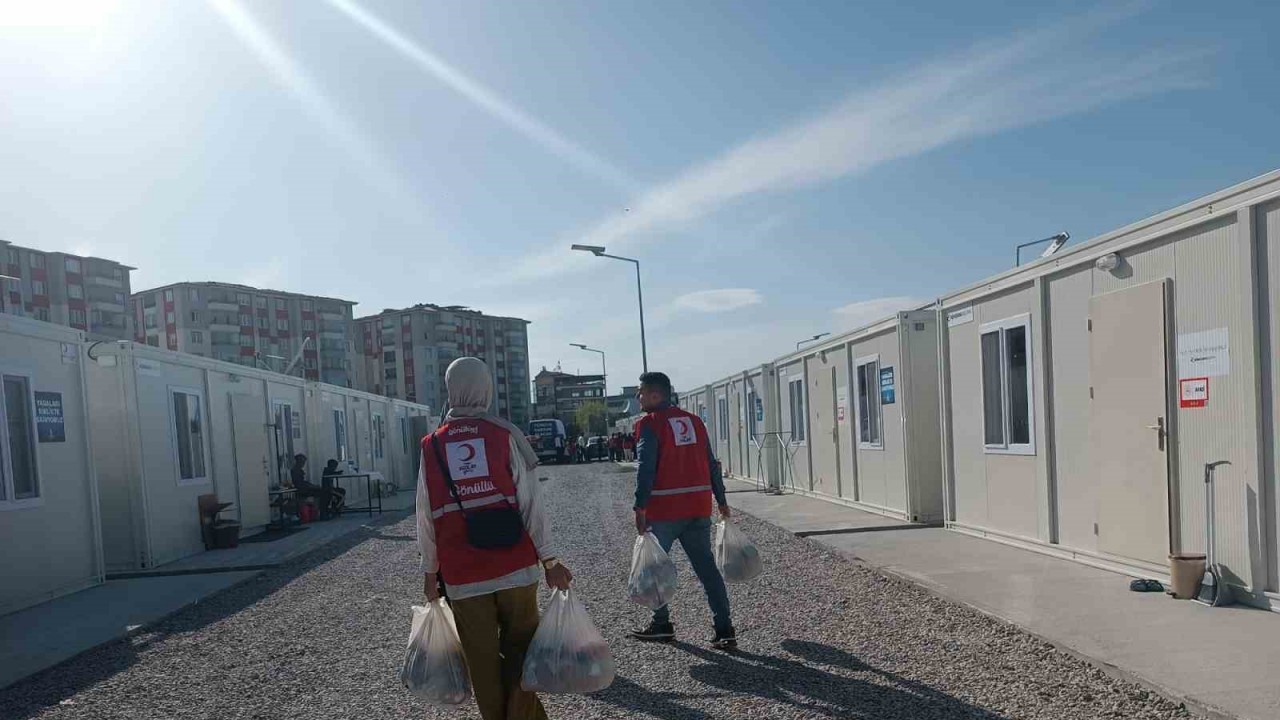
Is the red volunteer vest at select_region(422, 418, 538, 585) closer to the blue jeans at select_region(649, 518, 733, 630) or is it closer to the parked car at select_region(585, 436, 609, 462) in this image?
the blue jeans at select_region(649, 518, 733, 630)

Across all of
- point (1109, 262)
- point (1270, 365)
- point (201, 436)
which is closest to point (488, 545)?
point (1270, 365)

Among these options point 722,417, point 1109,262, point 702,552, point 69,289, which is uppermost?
point 69,289

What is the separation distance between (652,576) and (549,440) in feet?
139

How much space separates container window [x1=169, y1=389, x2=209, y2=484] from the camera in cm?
1285

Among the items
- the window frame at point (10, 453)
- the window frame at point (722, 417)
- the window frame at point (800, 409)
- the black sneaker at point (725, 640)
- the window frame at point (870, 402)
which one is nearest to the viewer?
the black sneaker at point (725, 640)

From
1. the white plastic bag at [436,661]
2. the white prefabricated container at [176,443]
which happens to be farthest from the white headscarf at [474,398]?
the white prefabricated container at [176,443]

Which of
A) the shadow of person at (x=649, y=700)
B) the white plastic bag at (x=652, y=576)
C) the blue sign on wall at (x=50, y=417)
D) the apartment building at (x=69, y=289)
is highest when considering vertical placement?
the apartment building at (x=69, y=289)

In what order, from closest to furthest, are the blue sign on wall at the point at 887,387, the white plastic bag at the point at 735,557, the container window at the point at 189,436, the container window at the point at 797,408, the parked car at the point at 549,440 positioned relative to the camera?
the white plastic bag at the point at 735,557, the blue sign on wall at the point at 887,387, the container window at the point at 189,436, the container window at the point at 797,408, the parked car at the point at 549,440

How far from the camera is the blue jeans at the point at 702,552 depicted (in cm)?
581

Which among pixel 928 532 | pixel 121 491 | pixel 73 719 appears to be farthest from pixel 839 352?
pixel 73 719

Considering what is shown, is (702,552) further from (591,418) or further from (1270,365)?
(591,418)

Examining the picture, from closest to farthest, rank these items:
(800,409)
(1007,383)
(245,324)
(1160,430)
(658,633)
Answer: (658,633) → (1160,430) → (1007,383) → (800,409) → (245,324)

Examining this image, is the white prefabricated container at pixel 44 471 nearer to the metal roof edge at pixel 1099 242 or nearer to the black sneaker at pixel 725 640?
the black sneaker at pixel 725 640

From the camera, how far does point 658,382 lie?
6168mm
